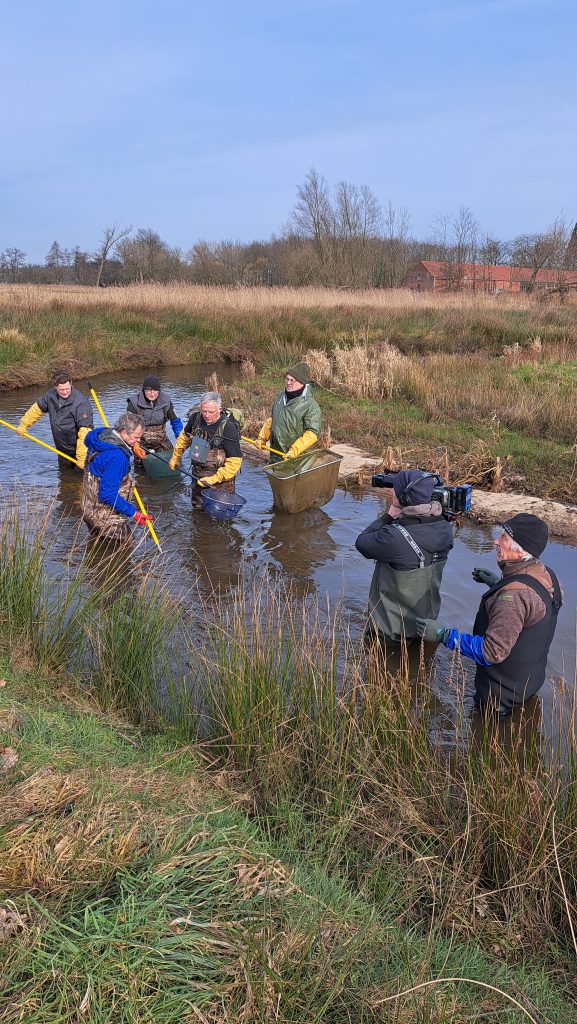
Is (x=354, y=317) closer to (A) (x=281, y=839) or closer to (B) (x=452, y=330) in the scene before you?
(B) (x=452, y=330)

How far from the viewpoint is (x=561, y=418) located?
11.0 meters

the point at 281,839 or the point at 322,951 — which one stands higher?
the point at 322,951

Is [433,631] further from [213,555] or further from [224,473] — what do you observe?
[224,473]

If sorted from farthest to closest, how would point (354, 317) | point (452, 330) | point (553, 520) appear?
point (354, 317), point (452, 330), point (553, 520)

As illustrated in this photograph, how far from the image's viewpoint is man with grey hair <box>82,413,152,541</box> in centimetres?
660

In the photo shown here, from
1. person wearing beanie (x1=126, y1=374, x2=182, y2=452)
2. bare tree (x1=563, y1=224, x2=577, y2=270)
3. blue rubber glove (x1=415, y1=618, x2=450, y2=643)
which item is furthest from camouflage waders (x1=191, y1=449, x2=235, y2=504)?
bare tree (x1=563, y1=224, x2=577, y2=270)

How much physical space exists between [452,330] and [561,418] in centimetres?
1117

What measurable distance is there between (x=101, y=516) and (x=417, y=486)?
3483 millimetres

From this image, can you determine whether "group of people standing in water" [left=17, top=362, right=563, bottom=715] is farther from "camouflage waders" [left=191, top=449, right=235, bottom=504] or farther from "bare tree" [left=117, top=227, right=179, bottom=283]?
"bare tree" [left=117, top=227, right=179, bottom=283]

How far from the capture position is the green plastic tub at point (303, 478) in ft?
25.8

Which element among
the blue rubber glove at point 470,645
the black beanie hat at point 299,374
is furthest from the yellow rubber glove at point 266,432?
the blue rubber glove at point 470,645

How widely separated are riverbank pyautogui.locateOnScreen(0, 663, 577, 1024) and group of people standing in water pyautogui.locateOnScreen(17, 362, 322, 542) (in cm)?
380

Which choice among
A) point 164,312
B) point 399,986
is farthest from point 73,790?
point 164,312

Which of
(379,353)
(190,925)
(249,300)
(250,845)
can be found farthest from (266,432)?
(249,300)
